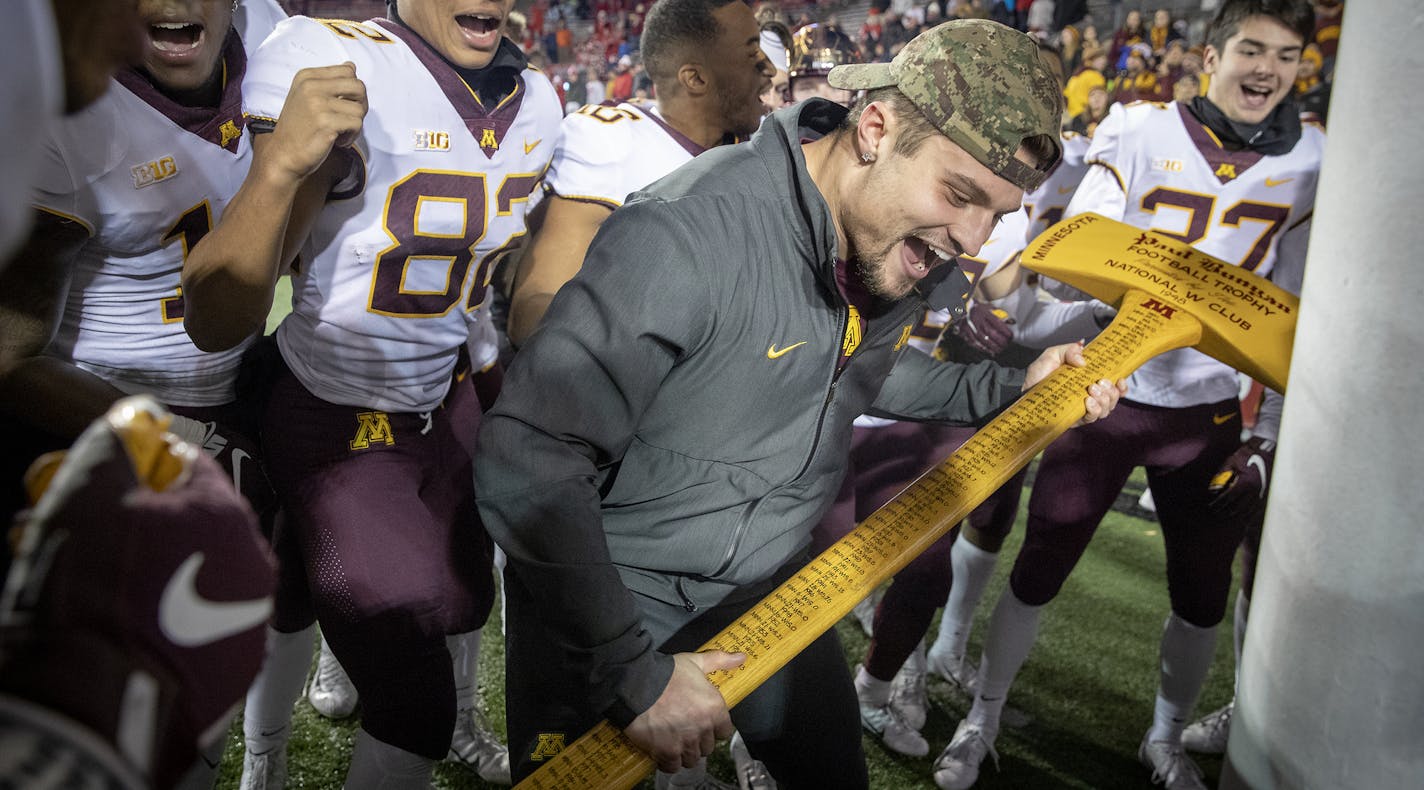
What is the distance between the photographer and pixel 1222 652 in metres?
Result: 3.36

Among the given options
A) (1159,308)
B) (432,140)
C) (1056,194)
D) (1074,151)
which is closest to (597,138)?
(432,140)

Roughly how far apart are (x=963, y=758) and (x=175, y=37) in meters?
2.53

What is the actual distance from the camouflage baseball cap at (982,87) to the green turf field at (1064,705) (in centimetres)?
190

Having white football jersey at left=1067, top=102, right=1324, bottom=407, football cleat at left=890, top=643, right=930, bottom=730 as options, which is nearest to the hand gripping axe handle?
white football jersey at left=1067, top=102, right=1324, bottom=407

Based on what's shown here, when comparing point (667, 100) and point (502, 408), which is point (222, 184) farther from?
Answer: point (667, 100)

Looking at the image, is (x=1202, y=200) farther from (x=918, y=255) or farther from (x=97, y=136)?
(x=97, y=136)

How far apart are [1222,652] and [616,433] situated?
2.91m

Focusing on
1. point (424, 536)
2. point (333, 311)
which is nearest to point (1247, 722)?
point (424, 536)

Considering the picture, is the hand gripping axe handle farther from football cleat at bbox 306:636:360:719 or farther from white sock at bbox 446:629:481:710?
football cleat at bbox 306:636:360:719

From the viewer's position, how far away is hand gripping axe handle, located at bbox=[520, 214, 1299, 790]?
1356 millimetres

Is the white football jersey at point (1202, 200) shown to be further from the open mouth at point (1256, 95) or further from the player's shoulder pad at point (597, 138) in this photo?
the player's shoulder pad at point (597, 138)

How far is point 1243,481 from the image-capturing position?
2.45m

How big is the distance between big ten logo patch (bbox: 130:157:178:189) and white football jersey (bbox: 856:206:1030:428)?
179 centimetres

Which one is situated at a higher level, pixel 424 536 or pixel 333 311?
pixel 333 311
